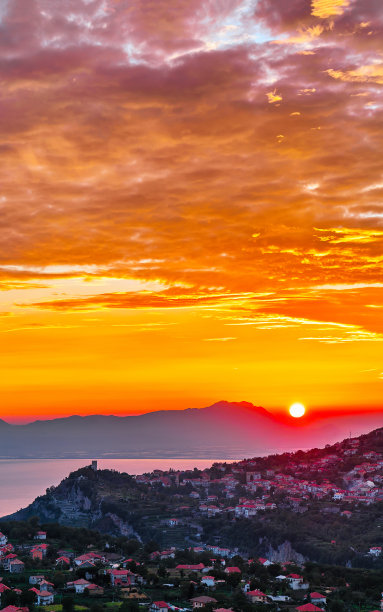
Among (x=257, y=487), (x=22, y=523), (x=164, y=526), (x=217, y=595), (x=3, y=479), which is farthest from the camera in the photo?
(x=3, y=479)

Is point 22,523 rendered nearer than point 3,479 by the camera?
Yes

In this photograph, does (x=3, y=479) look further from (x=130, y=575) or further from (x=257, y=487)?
(x=130, y=575)

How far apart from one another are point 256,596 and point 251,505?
4406 centimetres

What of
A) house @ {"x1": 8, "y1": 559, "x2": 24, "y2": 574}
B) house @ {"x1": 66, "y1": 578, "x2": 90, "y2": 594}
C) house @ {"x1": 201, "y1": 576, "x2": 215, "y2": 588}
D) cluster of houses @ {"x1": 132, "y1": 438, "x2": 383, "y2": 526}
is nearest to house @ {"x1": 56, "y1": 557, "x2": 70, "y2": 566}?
house @ {"x1": 8, "y1": 559, "x2": 24, "y2": 574}

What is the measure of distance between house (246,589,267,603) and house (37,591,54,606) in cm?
908

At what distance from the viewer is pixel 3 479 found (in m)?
188

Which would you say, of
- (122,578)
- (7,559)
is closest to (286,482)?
(7,559)

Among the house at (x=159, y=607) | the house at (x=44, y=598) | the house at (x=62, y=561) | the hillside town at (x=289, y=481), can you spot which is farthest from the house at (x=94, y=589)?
the hillside town at (x=289, y=481)

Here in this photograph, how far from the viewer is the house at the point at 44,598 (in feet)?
117

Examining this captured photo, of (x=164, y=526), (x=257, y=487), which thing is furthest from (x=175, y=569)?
(x=257, y=487)

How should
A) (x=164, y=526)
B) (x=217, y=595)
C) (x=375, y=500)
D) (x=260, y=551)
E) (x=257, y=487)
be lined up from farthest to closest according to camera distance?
1. (x=257, y=487)
2. (x=375, y=500)
3. (x=164, y=526)
4. (x=260, y=551)
5. (x=217, y=595)

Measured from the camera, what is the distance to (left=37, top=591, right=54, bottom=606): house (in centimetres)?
3575

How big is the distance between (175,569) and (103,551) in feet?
21.5

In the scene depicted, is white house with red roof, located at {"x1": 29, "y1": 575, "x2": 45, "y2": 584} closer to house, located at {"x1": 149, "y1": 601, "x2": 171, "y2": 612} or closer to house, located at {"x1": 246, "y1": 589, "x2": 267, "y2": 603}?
house, located at {"x1": 149, "y1": 601, "x2": 171, "y2": 612}
